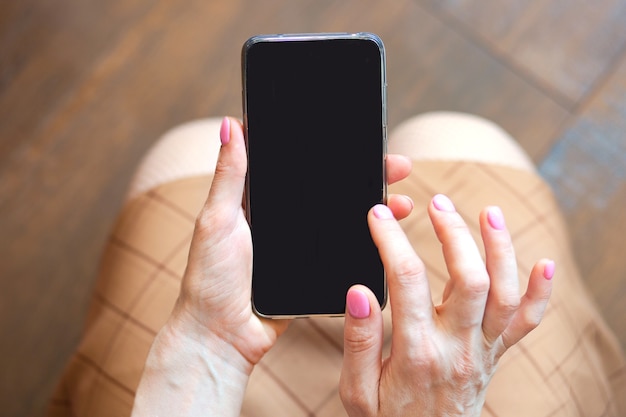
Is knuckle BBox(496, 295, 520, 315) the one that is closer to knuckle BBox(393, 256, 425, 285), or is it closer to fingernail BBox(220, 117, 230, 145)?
knuckle BBox(393, 256, 425, 285)

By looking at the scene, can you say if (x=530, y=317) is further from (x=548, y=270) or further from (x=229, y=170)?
(x=229, y=170)

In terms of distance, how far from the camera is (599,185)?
999 millimetres

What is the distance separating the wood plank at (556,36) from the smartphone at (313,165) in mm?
590

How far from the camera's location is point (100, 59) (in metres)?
1.09

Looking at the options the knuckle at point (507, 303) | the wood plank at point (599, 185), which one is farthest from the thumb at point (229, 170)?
the wood plank at point (599, 185)

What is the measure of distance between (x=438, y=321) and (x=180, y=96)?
0.75 metres

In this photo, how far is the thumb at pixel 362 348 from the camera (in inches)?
19.5

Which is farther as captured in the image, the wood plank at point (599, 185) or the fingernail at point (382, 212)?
the wood plank at point (599, 185)

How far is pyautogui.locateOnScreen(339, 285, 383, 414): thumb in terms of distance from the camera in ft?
1.62

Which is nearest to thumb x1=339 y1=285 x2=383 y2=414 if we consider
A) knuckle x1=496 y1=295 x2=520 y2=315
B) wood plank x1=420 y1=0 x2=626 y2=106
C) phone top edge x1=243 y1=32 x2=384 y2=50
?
knuckle x1=496 y1=295 x2=520 y2=315

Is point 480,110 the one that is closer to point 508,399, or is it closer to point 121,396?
point 508,399

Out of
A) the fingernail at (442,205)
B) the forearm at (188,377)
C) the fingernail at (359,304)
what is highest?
the fingernail at (442,205)

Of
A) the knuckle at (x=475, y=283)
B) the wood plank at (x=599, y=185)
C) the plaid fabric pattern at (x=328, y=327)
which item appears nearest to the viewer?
the knuckle at (x=475, y=283)

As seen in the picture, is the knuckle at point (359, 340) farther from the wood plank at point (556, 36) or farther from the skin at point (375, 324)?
the wood plank at point (556, 36)
